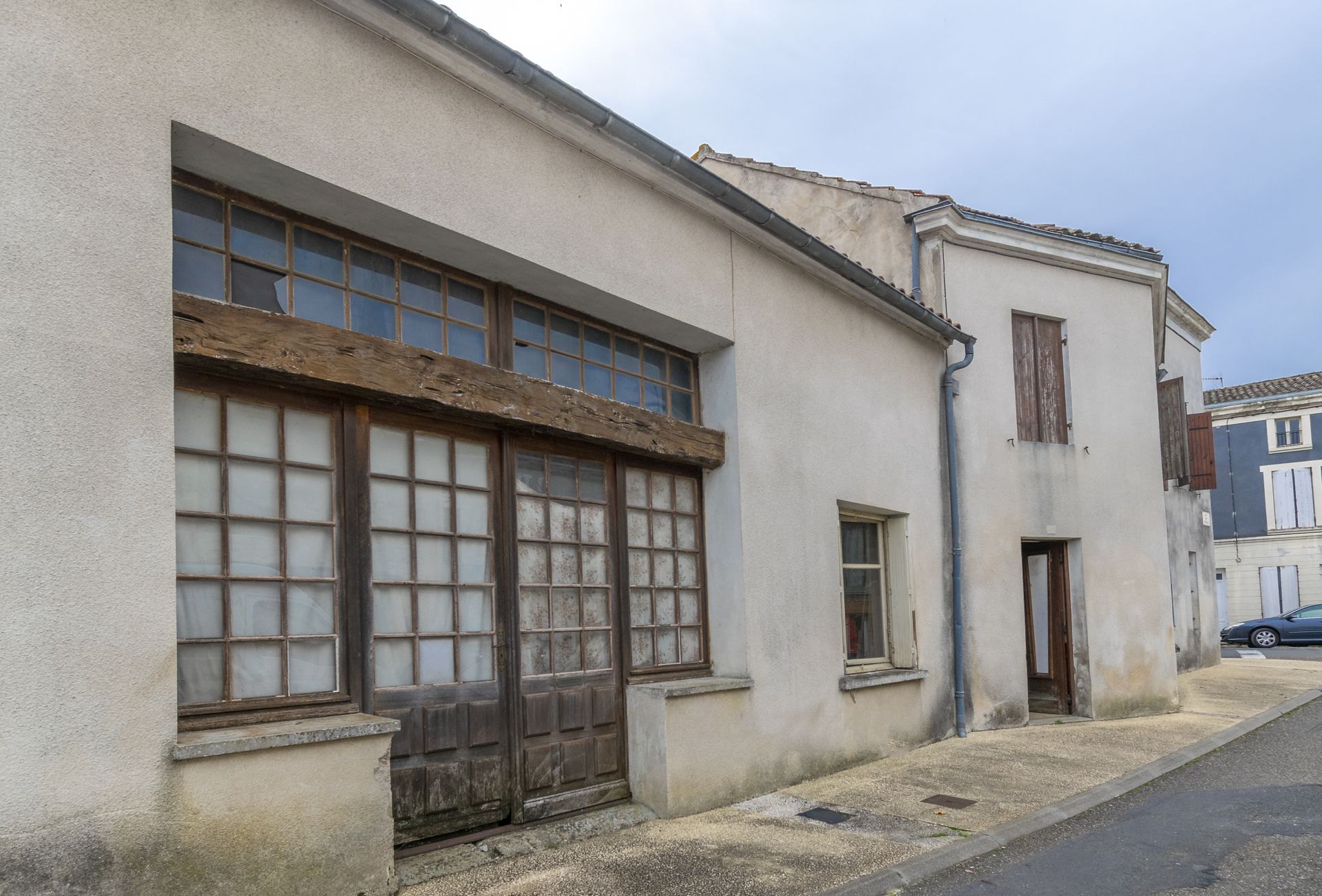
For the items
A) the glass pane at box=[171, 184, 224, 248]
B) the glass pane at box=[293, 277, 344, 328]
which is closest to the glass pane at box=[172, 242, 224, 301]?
the glass pane at box=[171, 184, 224, 248]

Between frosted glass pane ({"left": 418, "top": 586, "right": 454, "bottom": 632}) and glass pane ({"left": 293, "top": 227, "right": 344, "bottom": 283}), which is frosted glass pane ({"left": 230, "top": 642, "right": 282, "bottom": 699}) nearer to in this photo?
frosted glass pane ({"left": 418, "top": 586, "right": 454, "bottom": 632})

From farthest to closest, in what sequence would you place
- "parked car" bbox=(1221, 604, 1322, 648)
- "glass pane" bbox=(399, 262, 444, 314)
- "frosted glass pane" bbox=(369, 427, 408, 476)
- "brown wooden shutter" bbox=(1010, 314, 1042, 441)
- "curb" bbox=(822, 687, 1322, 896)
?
"parked car" bbox=(1221, 604, 1322, 648) < "brown wooden shutter" bbox=(1010, 314, 1042, 441) < "glass pane" bbox=(399, 262, 444, 314) < "frosted glass pane" bbox=(369, 427, 408, 476) < "curb" bbox=(822, 687, 1322, 896)

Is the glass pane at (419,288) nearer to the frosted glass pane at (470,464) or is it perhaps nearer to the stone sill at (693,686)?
the frosted glass pane at (470,464)

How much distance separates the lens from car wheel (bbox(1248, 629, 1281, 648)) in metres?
25.0

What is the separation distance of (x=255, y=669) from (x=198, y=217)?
2.13 m

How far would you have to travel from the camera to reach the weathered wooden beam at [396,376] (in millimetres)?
4414

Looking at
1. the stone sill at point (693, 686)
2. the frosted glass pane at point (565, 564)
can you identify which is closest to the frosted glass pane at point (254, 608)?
the frosted glass pane at point (565, 564)

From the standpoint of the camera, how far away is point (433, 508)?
5.64m

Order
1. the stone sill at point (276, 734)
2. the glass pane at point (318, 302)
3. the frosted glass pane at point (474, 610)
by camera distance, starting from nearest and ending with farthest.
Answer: the stone sill at point (276, 734) → the glass pane at point (318, 302) → the frosted glass pane at point (474, 610)

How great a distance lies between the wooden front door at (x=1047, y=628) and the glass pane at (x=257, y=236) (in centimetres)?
968

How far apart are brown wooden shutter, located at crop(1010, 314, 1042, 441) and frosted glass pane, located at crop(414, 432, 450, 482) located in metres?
7.95

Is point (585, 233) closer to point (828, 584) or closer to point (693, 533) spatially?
point (693, 533)

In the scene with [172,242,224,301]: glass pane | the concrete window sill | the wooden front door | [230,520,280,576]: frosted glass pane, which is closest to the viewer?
[172,242,224,301]: glass pane

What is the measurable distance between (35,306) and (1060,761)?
8.29 metres
